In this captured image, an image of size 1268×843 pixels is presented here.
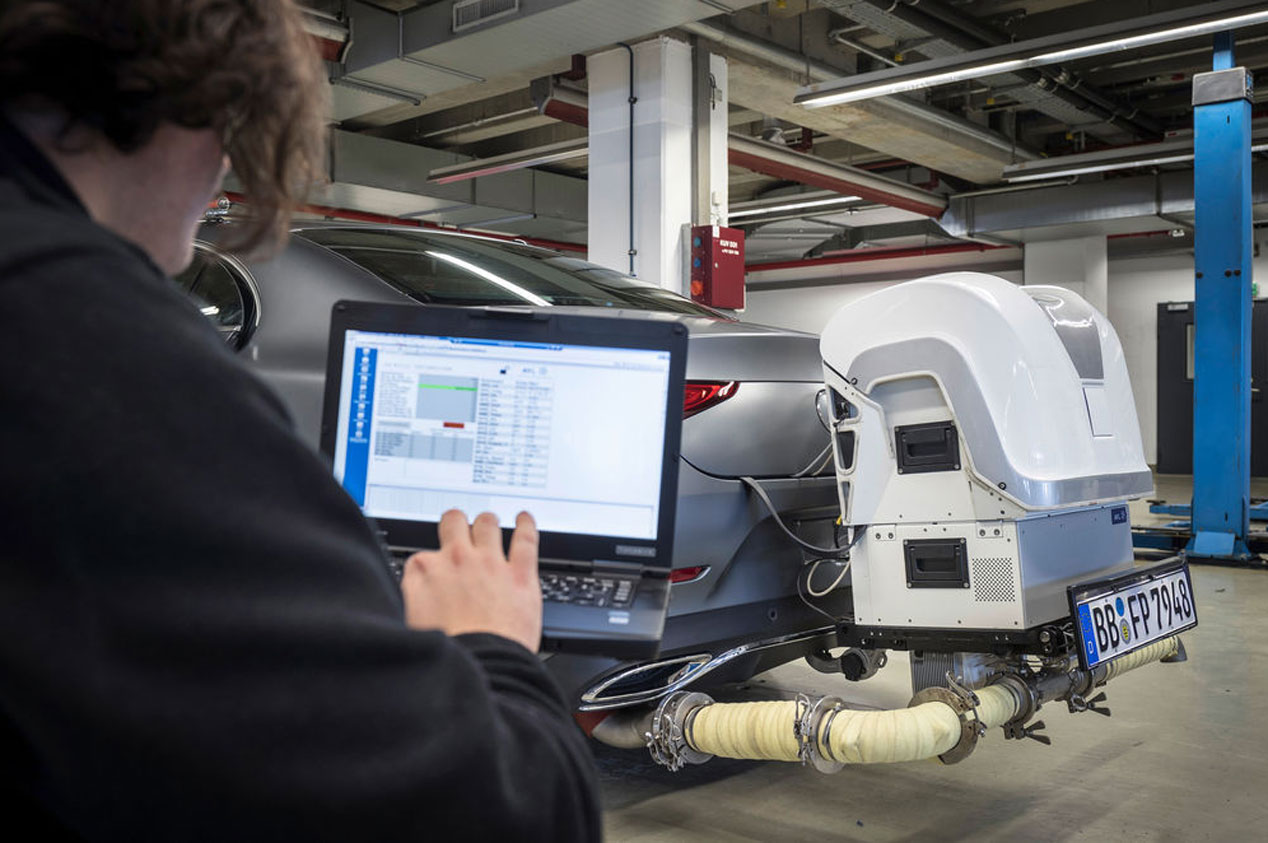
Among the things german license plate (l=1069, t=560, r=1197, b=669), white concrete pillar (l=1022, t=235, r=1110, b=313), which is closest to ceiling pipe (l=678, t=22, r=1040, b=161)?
white concrete pillar (l=1022, t=235, r=1110, b=313)

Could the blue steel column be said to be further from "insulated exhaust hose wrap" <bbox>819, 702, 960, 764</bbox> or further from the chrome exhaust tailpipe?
the chrome exhaust tailpipe

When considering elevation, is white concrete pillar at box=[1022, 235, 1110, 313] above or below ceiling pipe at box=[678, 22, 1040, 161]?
below

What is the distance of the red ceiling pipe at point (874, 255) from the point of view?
16.4 meters

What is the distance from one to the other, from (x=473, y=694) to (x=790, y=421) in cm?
197

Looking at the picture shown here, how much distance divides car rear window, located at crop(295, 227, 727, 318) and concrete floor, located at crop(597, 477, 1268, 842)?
4.03ft

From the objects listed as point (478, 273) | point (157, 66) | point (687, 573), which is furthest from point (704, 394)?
point (157, 66)

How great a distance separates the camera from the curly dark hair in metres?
0.57

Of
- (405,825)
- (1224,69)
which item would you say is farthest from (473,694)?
(1224,69)

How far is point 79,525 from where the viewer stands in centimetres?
51

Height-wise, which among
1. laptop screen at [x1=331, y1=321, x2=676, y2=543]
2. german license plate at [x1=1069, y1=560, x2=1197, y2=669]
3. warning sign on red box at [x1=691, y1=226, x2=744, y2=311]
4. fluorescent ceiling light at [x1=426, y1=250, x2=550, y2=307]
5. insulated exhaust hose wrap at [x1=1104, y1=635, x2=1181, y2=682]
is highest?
warning sign on red box at [x1=691, y1=226, x2=744, y2=311]

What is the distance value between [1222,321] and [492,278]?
16.6ft

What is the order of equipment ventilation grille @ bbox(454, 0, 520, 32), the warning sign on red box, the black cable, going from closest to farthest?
A: the black cable < equipment ventilation grille @ bbox(454, 0, 520, 32) < the warning sign on red box

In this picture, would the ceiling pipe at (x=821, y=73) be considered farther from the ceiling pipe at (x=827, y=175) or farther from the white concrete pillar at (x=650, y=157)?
the ceiling pipe at (x=827, y=175)

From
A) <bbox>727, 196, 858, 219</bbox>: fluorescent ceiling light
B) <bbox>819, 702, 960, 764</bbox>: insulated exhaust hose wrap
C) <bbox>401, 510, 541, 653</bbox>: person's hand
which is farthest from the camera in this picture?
<bbox>727, 196, 858, 219</bbox>: fluorescent ceiling light
